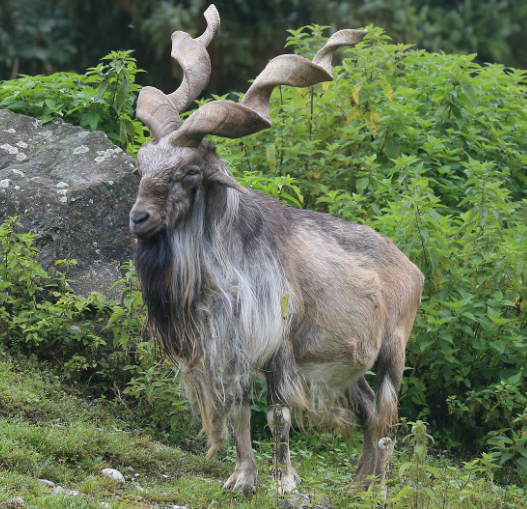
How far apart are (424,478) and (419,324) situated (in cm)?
289

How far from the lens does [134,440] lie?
269 inches

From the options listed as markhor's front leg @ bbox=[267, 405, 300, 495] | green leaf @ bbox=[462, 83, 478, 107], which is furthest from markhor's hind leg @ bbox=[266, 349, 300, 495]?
green leaf @ bbox=[462, 83, 478, 107]

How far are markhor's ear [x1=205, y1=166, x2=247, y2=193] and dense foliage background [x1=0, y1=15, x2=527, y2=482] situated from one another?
1372 mm

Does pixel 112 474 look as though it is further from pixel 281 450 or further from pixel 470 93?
pixel 470 93

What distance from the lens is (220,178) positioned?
6.07 metres

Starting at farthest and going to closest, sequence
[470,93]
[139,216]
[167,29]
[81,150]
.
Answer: [167,29]
[470,93]
[81,150]
[139,216]

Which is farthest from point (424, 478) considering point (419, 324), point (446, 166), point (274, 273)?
point (446, 166)

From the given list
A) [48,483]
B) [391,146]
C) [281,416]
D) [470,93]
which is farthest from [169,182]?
[470,93]

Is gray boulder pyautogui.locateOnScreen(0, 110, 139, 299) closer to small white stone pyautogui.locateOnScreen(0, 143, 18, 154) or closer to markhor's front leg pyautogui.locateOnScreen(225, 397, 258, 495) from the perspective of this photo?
small white stone pyautogui.locateOnScreen(0, 143, 18, 154)

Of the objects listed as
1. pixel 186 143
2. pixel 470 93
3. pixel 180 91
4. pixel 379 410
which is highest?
pixel 180 91

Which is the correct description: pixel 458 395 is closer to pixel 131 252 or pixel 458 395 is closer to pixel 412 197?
pixel 412 197

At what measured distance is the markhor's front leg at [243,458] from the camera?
6277 mm

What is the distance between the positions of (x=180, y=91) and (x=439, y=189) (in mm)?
3505

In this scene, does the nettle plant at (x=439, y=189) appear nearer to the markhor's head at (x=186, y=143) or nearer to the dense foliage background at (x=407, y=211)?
the dense foliage background at (x=407, y=211)
